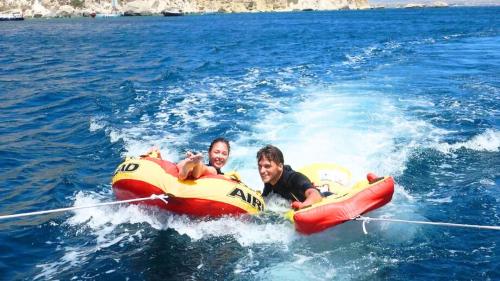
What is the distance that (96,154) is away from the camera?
9508 millimetres

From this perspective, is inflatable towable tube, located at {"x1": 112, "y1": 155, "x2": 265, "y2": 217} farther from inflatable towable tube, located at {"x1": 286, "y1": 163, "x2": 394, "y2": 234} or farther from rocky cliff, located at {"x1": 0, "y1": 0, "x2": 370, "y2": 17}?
rocky cliff, located at {"x1": 0, "y1": 0, "x2": 370, "y2": 17}

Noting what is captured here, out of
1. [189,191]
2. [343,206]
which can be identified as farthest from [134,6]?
[343,206]

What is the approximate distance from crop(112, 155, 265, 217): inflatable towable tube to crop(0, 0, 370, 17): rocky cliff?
112 meters

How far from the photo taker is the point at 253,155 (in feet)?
29.9

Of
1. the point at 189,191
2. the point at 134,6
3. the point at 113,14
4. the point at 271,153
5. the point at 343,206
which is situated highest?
the point at 134,6

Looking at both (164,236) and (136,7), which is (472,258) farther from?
(136,7)

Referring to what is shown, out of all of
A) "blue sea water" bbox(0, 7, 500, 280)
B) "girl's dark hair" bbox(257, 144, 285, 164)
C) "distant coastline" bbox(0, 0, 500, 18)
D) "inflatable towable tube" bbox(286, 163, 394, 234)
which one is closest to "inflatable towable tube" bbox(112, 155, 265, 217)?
"blue sea water" bbox(0, 7, 500, 280)

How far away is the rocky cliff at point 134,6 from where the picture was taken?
109425 mm

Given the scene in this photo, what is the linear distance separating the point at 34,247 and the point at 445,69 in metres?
17.2

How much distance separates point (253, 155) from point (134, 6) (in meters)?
113

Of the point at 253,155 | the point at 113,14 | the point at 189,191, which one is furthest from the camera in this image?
the point at 113,14

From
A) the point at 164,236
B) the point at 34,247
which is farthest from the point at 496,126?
the point at 34,247

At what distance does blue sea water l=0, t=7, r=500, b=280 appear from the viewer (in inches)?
209

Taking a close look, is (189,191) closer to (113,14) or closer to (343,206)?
(343,206)
